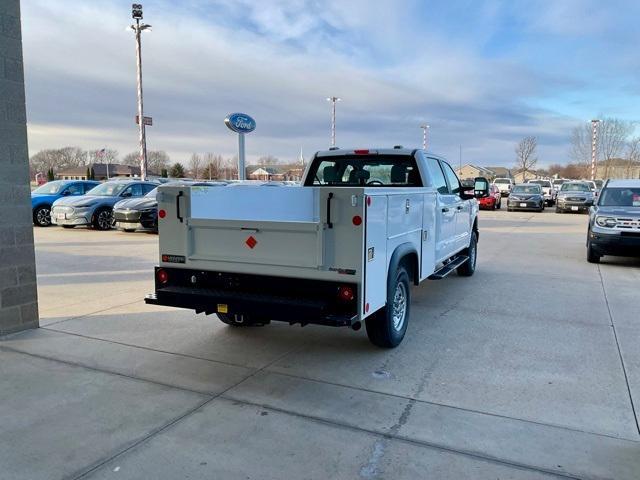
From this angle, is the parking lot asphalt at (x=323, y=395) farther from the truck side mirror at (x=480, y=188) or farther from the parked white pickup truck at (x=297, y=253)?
the truck side mirror at (x=480, y=188)

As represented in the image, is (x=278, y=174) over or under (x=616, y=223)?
over

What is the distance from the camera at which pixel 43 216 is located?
18.3m

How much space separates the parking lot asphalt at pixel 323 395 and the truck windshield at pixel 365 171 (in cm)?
174

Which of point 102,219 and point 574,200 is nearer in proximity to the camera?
point 102,219

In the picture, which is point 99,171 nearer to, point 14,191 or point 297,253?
point 14,191

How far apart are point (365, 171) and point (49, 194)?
51.3ft

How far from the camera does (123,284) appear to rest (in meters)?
8.36

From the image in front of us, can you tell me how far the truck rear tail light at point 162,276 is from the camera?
16.2 ft

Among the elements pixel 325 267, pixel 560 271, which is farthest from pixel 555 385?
pixel 560 271

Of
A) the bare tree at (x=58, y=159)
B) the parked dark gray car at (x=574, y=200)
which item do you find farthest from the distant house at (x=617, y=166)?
the bare tree at (x=58, y=159)

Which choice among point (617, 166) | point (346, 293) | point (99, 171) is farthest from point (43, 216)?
point (99, 171)

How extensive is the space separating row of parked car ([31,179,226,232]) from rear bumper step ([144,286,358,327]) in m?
9.48

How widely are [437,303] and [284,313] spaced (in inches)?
140

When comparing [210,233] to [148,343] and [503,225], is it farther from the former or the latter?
[503,225]
